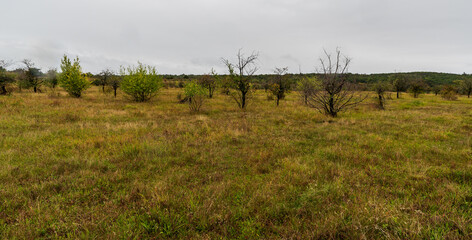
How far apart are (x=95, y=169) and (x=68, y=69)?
27.4m

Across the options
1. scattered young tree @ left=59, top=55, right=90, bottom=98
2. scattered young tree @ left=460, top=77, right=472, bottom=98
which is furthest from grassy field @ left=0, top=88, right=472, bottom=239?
scattered young tree @ left=460, top=77, right=472, bottom=98

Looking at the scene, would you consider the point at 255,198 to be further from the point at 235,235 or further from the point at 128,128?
the point at 128,128

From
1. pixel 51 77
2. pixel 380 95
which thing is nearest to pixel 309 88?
pixel 380 95

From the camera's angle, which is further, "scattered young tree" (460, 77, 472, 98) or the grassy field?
"scattered young tree" (460, 77, 472, 98)

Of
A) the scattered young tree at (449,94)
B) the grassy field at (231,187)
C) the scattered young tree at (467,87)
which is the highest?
the scattered young tree at (467,87)

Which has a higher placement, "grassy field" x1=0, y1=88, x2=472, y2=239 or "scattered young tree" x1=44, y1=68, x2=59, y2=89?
"scattered young tree" x1=44, y1=68, x2=59, y2=89

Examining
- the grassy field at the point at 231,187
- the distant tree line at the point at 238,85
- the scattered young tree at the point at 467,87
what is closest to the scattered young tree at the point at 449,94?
the distant tree line at the point at 238,85

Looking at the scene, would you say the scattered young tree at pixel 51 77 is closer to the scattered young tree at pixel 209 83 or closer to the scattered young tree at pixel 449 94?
the scattered young tree at pixel 209 83

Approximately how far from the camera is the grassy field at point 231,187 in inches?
109

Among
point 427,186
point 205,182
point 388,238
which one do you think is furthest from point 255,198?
point 427,186

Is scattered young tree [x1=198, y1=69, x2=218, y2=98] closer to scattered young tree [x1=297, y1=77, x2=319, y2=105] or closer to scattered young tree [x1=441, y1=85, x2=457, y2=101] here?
scattered young tree [x1=297, y1=77, x2=319, y2=105]

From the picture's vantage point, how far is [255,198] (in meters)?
3.59

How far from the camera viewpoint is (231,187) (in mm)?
4074

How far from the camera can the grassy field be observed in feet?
9.09
